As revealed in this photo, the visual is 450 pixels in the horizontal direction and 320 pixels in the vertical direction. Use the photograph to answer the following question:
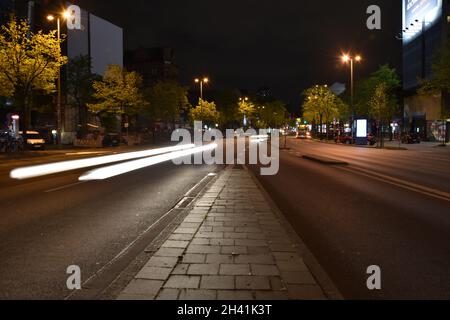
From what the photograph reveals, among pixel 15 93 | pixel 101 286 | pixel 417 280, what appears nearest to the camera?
pixel 101 286

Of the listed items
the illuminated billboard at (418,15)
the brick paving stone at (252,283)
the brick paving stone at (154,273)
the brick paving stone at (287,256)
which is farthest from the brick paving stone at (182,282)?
the illuminated billboard at (418,15)

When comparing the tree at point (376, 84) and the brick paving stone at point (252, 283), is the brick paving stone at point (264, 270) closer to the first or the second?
the brick paving stone at point (252, 283)

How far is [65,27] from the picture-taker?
186ft

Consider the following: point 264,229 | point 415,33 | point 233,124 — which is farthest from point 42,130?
point 233,124

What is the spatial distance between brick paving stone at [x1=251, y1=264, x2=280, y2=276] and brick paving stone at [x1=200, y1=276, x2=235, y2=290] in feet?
1.06

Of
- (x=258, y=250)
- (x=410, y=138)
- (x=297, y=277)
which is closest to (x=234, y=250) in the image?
(x=258, y=250)

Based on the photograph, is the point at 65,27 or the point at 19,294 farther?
the point at 65,27

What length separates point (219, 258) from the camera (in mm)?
5668

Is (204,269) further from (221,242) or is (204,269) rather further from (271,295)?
(221,242)

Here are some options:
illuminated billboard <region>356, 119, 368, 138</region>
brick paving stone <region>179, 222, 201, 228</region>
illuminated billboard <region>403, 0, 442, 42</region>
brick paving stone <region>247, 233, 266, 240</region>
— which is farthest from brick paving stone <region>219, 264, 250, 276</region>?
illuminated billboard <region>403, 0, 442, 42</region>

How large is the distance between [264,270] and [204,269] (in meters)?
0.66
